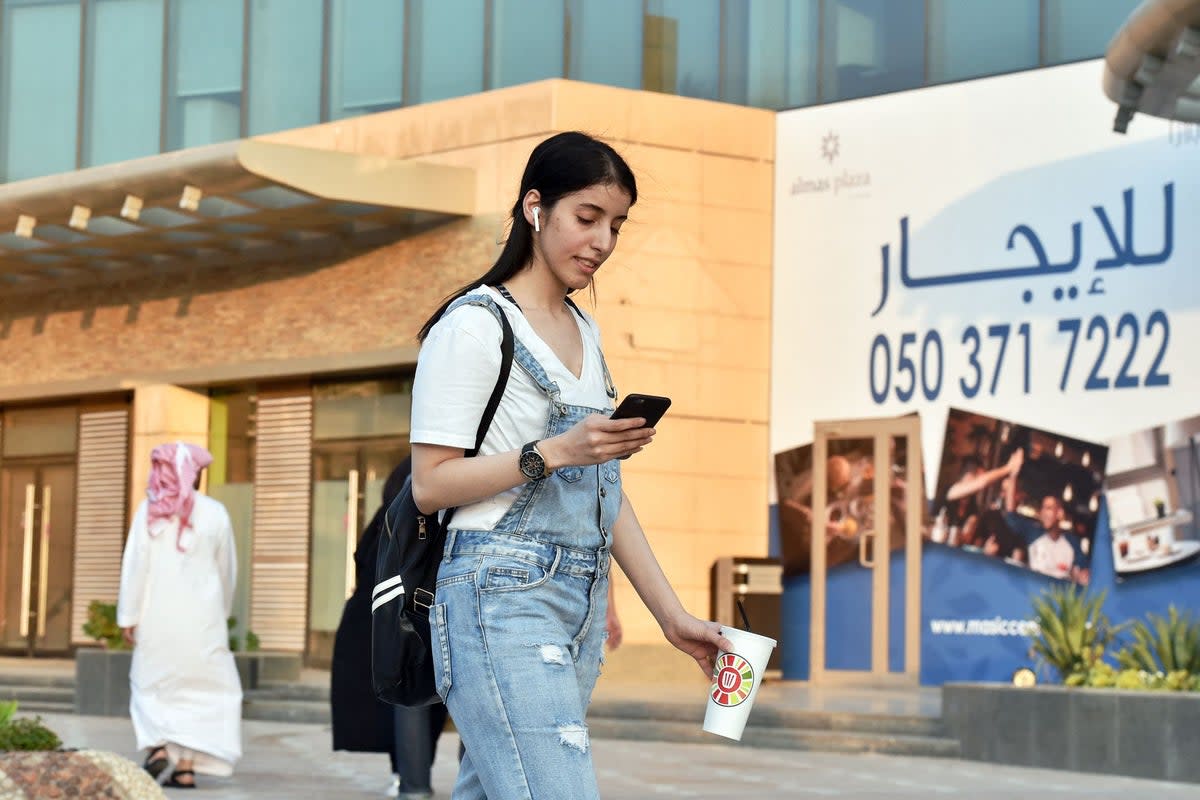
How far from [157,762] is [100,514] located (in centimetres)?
1432

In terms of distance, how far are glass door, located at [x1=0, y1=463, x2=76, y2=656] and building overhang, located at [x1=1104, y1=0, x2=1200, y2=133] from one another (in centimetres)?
1490

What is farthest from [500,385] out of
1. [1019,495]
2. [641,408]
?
[1019,495]

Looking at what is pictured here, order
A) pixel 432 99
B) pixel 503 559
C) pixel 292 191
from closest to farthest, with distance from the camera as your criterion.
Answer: pixel 503 559
pixel 292 191
pixel 432 99

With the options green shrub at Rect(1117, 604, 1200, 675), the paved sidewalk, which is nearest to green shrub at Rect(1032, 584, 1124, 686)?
green shrub at Rect(1117, 604, 1200, 675)

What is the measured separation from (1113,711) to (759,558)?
7.84 meters

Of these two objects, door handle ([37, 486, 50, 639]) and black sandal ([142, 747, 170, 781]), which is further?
door handle ([37, 486, 50, 639])

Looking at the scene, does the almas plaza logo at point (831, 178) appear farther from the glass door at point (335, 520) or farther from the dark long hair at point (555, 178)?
the dark long hair at point (555, 178)

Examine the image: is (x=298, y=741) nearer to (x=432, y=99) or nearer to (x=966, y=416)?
(x=966, y=416)

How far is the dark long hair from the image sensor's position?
3494mm

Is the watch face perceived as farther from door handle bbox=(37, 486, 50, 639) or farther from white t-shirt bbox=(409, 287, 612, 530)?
door handle bbox=(37, 486, 50, 639)

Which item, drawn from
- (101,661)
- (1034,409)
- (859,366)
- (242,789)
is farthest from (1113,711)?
(101,661)

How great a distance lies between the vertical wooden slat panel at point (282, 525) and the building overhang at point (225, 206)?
6.01 feet

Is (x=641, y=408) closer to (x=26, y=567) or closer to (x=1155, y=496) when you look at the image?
(x=1155, y=496)

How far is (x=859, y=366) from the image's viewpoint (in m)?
19.5
